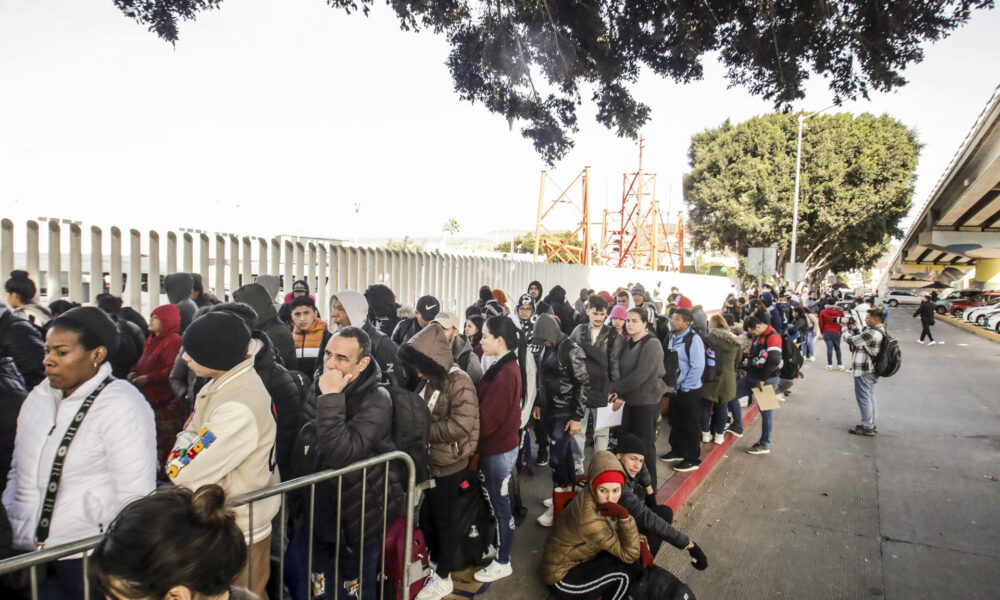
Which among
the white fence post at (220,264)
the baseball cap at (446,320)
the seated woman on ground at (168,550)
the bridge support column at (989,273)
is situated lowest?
the seated woman on ground at (168,550)

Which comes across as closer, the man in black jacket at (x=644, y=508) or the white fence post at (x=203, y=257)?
the man in black jacket at (x=644, y=508)

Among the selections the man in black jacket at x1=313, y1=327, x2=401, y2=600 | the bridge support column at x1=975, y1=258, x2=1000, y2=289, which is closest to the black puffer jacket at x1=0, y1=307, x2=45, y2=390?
the man in black jacket at x1=313, y1=327, x2=401, y2=600

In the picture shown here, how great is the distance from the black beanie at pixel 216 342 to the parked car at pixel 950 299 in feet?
141

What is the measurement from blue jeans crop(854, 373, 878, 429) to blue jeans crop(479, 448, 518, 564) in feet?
19.5

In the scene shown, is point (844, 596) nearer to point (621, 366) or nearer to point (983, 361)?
point (621, 366)

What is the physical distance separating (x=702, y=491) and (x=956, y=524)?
210 cm

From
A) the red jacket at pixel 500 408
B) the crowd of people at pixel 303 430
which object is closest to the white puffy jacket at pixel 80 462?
the crowd of people at pixel 303 430

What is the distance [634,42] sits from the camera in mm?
5887

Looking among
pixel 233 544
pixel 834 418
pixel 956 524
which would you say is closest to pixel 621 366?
pixel 956 524

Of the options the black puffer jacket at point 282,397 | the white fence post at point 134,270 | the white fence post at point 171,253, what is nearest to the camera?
the black puffer jacket at point 282,397

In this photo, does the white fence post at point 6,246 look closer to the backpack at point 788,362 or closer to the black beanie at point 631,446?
the black beanie at point 631,446

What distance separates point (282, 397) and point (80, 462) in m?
1.09

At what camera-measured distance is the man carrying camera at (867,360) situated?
7195 millimetres

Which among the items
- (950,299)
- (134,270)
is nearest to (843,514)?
(134,270)
